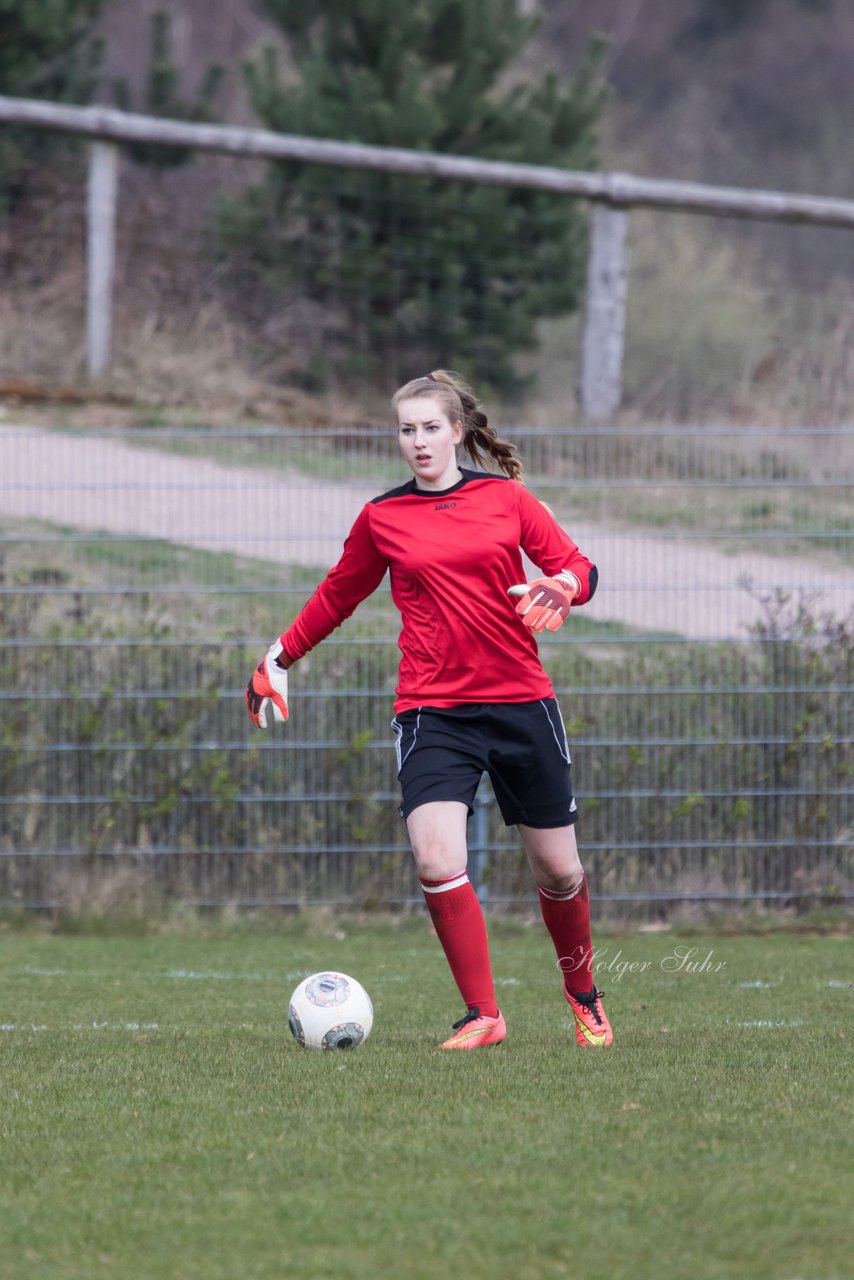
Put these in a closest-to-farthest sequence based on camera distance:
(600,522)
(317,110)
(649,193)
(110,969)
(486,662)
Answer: (486,662) < (110,969) < (600,522) < (649,193) < (317,110)

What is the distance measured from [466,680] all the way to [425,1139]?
5.39 ft

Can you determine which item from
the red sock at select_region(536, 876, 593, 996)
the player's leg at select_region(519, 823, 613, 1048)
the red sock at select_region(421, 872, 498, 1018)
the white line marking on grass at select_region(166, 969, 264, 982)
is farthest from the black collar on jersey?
the white line marking on grass at select_region(166, 969, 264, 982)

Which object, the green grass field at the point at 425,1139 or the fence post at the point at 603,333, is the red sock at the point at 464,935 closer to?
the green grass field at the point at 425,1139

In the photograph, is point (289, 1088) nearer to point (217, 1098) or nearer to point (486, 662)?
point (217, 1098)

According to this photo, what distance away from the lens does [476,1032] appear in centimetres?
530

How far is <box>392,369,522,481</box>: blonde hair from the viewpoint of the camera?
212 inches

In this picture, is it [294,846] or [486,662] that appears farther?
[294,846]

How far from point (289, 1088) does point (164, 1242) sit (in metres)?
1.38

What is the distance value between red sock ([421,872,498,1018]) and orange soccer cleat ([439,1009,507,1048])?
0.08 ft

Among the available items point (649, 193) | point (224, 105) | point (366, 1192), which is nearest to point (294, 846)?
point (366, 1192)

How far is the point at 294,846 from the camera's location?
→ 8.89m

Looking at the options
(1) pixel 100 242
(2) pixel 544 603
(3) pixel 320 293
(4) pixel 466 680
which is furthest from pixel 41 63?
(2) pixel 544 603

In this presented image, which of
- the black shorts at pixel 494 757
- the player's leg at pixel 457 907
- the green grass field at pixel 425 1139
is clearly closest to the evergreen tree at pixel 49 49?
the green grass field at pixel 425 1139

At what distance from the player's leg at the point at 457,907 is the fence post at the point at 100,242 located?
1030cm
